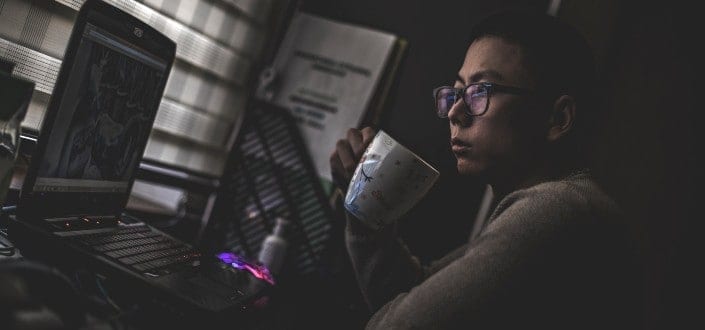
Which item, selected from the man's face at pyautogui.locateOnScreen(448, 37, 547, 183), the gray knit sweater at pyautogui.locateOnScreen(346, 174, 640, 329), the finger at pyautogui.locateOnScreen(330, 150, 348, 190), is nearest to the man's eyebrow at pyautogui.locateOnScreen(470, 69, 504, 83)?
the man's face at pyautogui.locateOnScreen(448, 37, 547, 183)

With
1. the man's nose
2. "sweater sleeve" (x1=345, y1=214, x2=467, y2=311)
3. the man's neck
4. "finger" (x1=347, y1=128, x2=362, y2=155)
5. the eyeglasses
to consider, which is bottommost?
"sweater sleeve" (x1=345, y1=214, x2=467, y2=311)

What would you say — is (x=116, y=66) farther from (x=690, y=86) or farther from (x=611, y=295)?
(x=690, y=86)

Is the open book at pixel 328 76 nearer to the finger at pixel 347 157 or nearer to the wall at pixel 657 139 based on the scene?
the finger at pixel 347 157

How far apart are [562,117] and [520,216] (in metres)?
0.31

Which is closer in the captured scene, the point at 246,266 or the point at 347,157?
the point at 246,266

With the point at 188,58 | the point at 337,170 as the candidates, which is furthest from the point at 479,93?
the point at 188,58

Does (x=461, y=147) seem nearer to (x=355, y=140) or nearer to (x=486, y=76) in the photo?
(x=486, y=76)

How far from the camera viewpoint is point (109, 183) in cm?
102

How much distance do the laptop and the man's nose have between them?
0.52m

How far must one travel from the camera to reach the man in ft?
2.42

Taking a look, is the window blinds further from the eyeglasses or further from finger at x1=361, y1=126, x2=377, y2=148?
the eyeglasses

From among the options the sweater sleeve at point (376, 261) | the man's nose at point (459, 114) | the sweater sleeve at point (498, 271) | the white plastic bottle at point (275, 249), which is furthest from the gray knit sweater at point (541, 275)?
the white plastic bottle at point (275, 249)

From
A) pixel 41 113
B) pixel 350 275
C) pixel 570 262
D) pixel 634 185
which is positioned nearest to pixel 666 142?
pixel 634 185

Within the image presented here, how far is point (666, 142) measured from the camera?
1.98 metres
